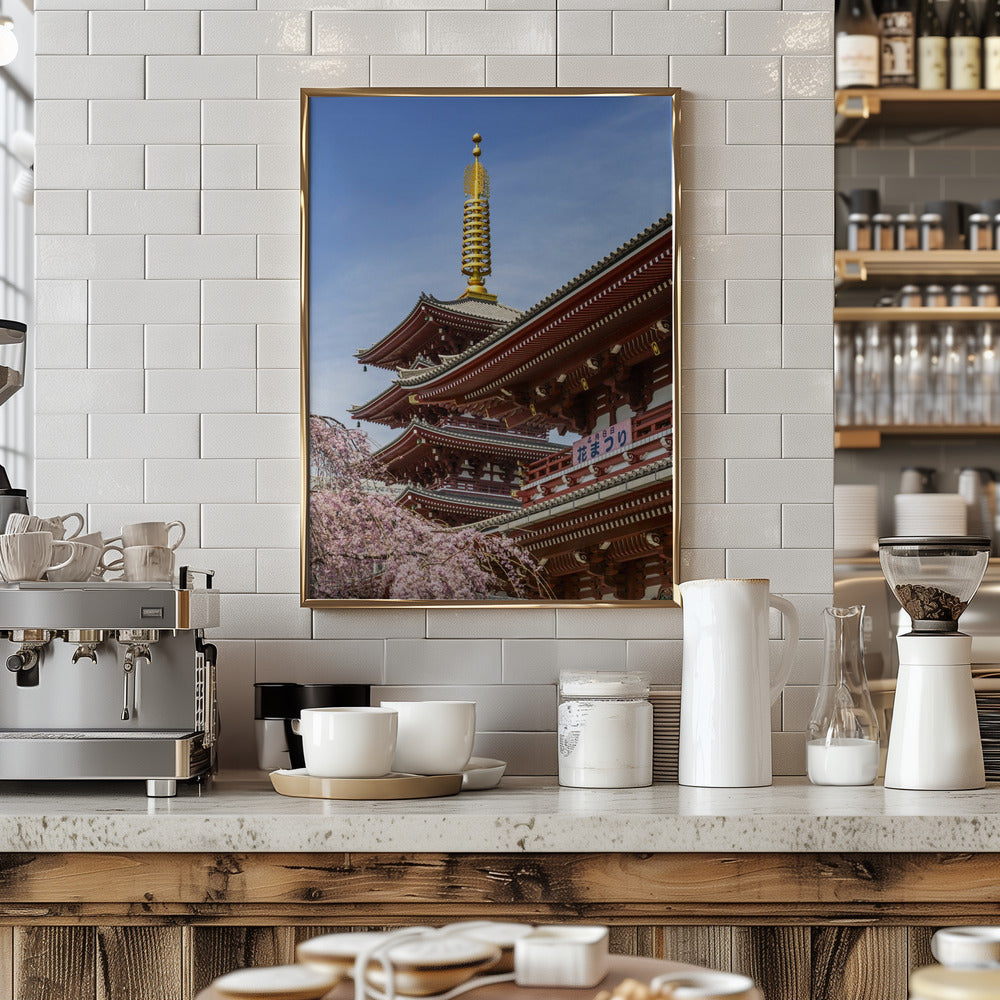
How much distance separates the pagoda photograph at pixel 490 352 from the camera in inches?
88.0

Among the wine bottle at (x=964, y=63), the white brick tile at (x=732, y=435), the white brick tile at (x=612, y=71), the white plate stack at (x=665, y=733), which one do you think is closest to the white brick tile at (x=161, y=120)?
the white brick tile at (x=612, y=71)

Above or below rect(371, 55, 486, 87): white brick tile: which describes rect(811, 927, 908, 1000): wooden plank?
below

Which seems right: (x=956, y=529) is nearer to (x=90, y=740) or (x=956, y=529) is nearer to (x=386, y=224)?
(x=386, y=224)

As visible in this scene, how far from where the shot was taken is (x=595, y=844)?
168 cm

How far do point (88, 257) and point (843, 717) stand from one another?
5.19 ft

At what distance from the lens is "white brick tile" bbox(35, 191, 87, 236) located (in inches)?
88.7

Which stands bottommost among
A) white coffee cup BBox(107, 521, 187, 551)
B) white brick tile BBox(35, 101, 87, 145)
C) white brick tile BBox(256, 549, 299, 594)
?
white brick tile BBox(256, 549, 299, 594)

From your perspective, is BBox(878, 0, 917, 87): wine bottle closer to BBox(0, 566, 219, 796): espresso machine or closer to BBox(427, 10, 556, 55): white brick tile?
BBox(427, 10, 556, 55): white brick tile

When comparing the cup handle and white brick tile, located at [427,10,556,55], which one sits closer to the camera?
the cup handle

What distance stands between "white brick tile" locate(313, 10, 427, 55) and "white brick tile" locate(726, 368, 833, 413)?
860 millimetres

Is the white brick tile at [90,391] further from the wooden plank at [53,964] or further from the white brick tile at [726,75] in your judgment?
the white brick tile at [726,75]

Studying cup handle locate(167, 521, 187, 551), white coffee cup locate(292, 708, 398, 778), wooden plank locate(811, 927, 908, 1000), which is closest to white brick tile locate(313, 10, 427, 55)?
cup handle locate(167, 521, 187, 551)

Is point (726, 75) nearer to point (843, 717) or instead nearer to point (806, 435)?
point (806, 435)

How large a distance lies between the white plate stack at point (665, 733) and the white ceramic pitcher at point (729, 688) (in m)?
0.07
